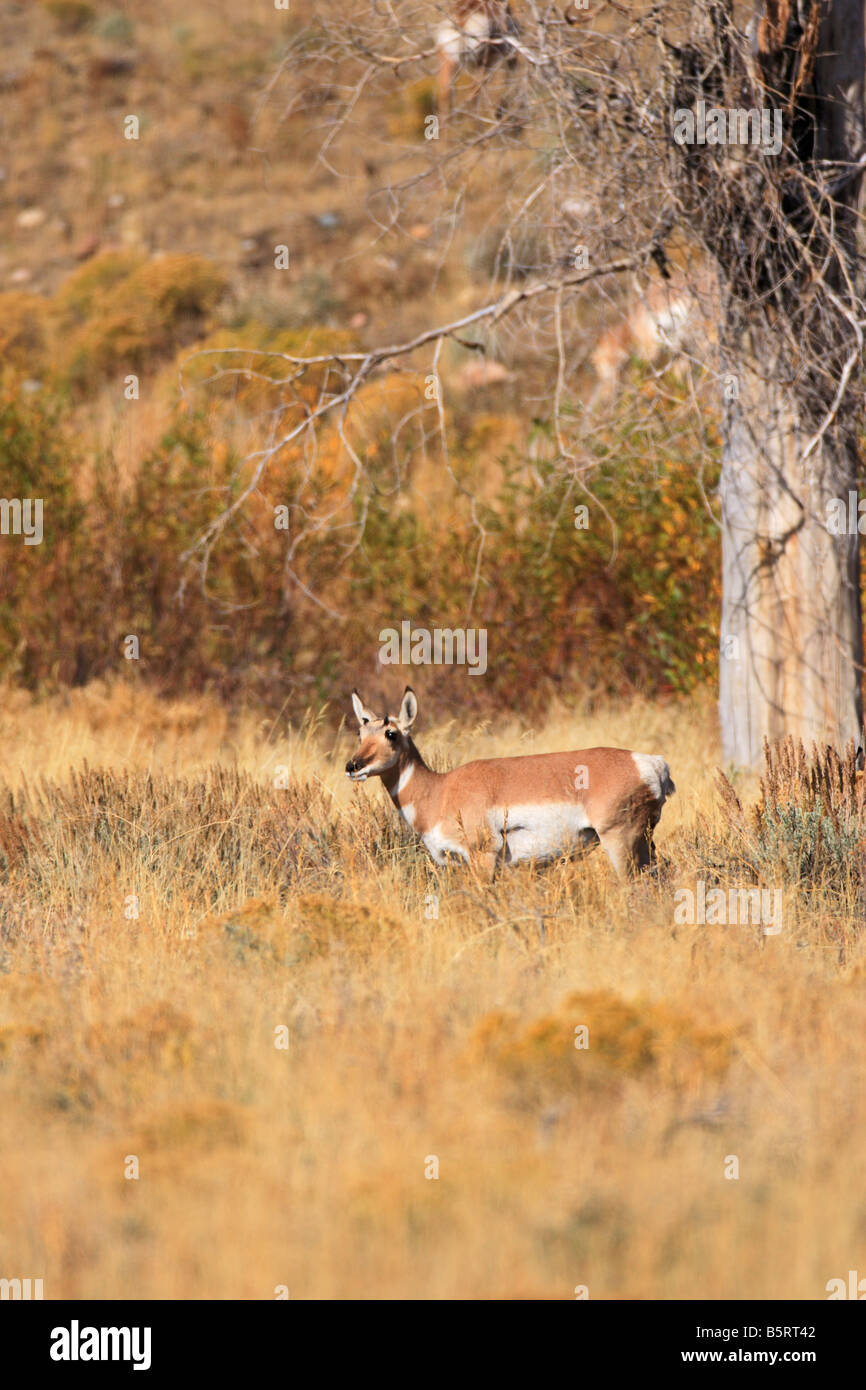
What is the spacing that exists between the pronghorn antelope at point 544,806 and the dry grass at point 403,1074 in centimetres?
19

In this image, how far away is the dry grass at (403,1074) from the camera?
375 cm

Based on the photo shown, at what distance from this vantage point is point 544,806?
6609 millimetres

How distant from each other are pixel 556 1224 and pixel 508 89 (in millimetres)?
7309

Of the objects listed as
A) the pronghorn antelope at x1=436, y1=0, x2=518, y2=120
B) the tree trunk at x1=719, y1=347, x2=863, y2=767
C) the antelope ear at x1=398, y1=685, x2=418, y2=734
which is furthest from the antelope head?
the pronghorn antelope at x1=436, y1=0, x2=518, y2=120

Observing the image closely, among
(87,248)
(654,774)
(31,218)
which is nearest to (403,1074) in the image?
(654,774)

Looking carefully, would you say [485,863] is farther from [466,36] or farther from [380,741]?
[466,36]

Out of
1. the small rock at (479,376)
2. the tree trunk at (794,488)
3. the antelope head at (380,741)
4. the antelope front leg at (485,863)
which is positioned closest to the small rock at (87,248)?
the small rock at (479,376)

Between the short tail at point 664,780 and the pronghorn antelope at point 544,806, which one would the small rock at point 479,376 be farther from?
the short tail at point 664,780

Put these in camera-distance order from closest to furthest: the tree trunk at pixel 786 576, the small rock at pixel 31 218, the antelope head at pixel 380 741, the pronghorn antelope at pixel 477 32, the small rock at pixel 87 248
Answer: the antelope head at pixel 380 741
the pronghorn antelope at pixel 477 32
the tree trunk at pixel 786 576
the small rock at pixel 87 248
the small rock at pixel 31 218

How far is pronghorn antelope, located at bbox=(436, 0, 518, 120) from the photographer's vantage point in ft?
27.3

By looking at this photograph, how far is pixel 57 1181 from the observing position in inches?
163

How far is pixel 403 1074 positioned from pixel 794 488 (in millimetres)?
5506

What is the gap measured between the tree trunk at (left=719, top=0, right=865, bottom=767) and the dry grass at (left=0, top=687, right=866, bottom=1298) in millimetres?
1638

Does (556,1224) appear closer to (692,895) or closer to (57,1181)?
(57,1181)
